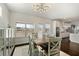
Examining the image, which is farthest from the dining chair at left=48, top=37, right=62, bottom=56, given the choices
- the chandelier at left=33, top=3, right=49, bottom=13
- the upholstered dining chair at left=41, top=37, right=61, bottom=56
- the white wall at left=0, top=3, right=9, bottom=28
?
the white wall at left=0, top=3, right=9, bottom=28

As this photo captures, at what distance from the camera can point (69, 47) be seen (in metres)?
1.89

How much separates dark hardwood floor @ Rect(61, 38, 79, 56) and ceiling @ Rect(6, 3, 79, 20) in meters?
0.42

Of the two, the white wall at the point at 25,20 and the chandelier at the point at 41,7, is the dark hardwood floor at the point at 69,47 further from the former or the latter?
the chandelier at the point at 41,7

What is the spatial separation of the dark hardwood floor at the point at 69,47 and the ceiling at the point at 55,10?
1.38 ft

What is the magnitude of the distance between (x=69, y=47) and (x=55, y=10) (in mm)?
691

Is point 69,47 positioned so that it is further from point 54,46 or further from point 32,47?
point 32,47

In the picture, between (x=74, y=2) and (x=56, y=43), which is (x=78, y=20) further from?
(x=56, y=43)

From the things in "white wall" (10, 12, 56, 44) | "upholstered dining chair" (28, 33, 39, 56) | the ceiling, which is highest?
the ceiling

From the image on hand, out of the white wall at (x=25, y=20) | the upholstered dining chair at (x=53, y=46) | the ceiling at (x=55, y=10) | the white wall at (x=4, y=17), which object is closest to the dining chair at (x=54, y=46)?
the upholstered dining chair at (x=53, y=46)

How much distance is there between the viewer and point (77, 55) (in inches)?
73.9

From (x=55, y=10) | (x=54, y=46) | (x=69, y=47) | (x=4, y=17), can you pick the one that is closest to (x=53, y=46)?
(x=54, y=46)

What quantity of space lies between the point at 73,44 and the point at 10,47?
43.8 inches

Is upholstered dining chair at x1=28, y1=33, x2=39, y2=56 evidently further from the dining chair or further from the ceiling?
the ceiling

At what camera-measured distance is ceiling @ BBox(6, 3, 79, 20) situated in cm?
184
